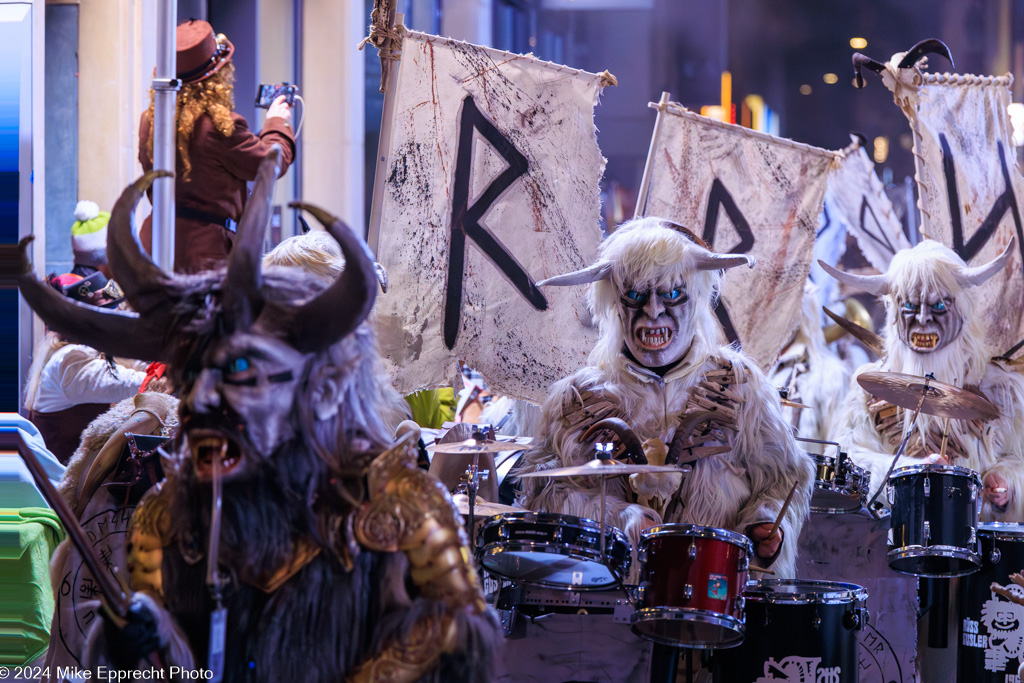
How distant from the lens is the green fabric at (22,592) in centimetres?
380

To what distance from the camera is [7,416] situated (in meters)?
3.73

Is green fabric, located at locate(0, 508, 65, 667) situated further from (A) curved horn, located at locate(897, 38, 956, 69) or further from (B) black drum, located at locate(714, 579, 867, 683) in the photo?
(A) curved horn, located at locate(897, 38, 956, 69)

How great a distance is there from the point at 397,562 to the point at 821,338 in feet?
19.4

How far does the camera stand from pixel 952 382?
5.34 metres

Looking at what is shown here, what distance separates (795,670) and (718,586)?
0.51 meters

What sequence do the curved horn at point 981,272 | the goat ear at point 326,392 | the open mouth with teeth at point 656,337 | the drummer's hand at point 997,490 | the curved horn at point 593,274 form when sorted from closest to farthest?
the goat ear at point 326,392
the open mouth with teeth at point 656,337
the curved horn at point 593,274
the drummer's hand at point 997,490
the curved horn at point 981,272

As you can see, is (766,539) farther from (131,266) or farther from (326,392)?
(131,266)

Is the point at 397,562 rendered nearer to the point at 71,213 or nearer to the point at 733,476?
the point at 733,476

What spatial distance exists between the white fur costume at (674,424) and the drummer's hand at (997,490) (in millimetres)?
1488

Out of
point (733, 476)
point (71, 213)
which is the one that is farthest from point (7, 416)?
point (733, 476)

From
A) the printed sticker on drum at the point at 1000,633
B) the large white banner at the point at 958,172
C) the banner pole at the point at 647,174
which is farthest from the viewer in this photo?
the large white banner at the point at 958,172

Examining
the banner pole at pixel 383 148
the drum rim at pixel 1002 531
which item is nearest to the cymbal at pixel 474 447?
the banner pole at pixel 383 148

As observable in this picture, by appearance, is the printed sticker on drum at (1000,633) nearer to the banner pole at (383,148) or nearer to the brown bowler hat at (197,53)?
the banner pole at (383,148)

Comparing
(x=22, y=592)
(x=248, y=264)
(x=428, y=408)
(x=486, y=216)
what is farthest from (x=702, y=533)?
(x=428, y=408)
